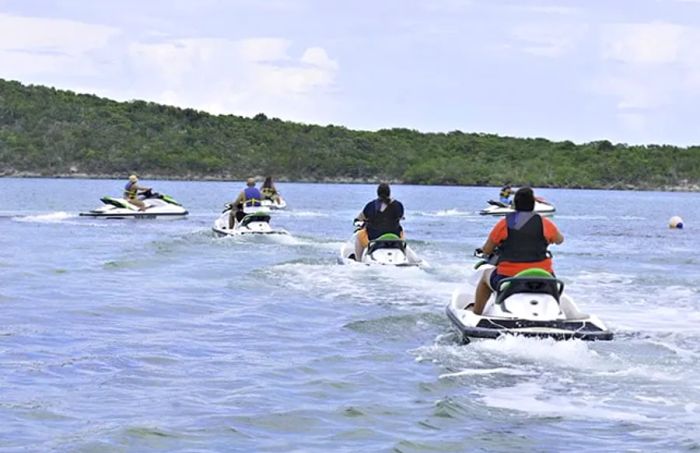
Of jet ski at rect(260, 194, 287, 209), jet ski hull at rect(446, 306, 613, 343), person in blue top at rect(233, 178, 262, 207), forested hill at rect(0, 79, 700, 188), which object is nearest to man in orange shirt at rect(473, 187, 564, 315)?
jet ski hull at rect(446, 306, 613, 343)

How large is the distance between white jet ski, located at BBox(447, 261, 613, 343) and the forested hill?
459 feet

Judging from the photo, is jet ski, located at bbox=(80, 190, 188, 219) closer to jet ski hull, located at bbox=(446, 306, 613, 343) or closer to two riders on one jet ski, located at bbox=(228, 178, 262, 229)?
two riders on one jet ski, located at bbox=(228, 178, 262, 229)

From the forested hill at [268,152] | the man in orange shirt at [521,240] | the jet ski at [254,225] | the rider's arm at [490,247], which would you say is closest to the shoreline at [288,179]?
the forested hill at [268,152]

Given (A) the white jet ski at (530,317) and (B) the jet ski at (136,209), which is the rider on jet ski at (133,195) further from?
(A) the white jet ski at (530,317)

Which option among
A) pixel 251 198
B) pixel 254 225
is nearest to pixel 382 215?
pixel 254 225

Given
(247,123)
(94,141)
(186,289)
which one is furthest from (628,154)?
(186,289)

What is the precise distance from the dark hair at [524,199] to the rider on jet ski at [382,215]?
688cm

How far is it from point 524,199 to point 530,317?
1265 mm

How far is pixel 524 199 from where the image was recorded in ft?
44.1

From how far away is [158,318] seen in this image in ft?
53.9

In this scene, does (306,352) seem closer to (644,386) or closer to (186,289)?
(644,386)

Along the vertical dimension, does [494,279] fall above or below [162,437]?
above

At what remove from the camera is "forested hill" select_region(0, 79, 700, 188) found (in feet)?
507

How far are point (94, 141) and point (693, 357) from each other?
491ft
